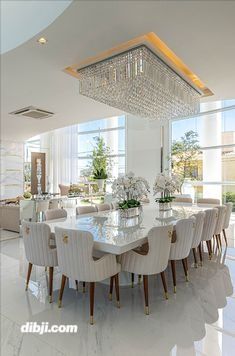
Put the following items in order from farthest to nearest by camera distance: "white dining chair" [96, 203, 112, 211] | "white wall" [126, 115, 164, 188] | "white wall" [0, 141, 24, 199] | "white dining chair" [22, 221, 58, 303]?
"white wall" [0, 141, 24, 199] < "white wall" [126, 115, 164, 188] < "white dining chair" [96, 203, 112, 211] < "white dining chair" [22, 221, 58, 303]

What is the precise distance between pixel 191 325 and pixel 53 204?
4.64 metres

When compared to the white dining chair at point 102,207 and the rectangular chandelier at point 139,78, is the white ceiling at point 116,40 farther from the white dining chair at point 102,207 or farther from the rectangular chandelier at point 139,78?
the white dining chair at point 102,207

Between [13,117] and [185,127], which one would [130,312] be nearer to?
[13,117]

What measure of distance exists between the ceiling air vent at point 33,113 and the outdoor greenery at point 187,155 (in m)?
4.34

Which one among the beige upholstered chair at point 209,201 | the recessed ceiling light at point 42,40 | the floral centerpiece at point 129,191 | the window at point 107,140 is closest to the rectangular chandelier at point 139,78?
the recessed ceiling light at point 42,40

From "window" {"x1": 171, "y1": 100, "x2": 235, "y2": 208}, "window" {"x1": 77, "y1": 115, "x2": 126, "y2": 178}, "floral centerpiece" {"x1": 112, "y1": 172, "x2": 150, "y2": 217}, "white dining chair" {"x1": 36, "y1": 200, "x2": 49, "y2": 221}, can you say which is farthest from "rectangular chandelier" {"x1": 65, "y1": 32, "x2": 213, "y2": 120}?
"window" {"x1": 77, "y1": 115, "x2": 126, "y2": 178}

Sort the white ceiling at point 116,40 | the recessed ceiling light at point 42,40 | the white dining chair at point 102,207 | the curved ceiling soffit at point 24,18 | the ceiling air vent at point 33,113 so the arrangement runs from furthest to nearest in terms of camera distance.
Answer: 1. the ceiling air vent at point 33,113
2. the white dining chair at point 102,207
3. the recessed ceiling light at point 42,40
4. the curved ceiling soffit at point 24,18
5. the white ceiling at point 116,40

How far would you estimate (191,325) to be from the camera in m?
2.44

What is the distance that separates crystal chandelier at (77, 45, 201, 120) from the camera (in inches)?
139

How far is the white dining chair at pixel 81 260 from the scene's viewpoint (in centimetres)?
241

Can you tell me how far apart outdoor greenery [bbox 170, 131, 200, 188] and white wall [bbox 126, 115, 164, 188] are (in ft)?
1.95

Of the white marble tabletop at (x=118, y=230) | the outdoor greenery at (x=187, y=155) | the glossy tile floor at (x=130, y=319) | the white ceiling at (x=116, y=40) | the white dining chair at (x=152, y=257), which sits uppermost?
the white ceiling at (x=116, y=40)

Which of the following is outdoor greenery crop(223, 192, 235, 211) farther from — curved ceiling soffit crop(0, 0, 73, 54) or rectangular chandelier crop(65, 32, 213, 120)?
curved ceiling soffit crop(0, 0, 73, 54)

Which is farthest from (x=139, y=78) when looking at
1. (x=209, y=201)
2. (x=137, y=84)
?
(x=209, y=201)
